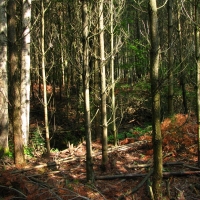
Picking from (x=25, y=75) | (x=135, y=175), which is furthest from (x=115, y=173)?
(x=25, y=75)

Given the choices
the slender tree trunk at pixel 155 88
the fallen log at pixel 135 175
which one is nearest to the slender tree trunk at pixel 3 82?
the fallen log at pixel 135 175

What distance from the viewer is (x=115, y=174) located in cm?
624

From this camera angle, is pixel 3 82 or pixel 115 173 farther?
pixel 3 82

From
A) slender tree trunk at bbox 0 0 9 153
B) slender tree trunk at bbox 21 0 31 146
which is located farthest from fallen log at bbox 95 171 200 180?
slender tree trunk at bbox 21 0 31 146

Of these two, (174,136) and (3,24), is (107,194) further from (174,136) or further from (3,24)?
(3,24)

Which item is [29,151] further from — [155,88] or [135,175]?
[155,88]

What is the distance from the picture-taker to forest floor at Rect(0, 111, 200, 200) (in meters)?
4.88

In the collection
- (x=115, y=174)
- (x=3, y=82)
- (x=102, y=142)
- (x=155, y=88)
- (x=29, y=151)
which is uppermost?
(x=3, y=82)

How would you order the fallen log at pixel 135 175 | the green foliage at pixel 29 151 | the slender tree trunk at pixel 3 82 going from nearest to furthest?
the fallen log at pixel 135 175, the slender tree trunk at pixel 3 82, the green foliage at pixel 29 151

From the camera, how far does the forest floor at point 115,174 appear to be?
16.0 feet

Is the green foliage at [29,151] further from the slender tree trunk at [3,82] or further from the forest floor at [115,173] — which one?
the slender tree trunk at [3,82]

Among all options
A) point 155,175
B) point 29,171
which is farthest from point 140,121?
point 155,175

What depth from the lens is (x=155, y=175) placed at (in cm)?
417

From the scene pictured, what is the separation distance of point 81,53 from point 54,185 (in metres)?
2.94
